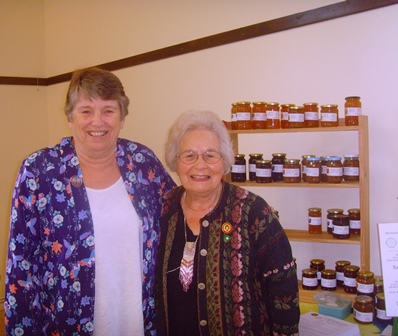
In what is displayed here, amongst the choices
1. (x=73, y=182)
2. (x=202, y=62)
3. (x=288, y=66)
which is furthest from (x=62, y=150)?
(x=202, y=62)

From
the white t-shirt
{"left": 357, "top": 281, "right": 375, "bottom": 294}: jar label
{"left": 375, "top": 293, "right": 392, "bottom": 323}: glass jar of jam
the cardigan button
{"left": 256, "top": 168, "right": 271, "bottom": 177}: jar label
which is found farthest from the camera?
{"left": 256, "top": 168, "right": 271, "bottom": 177}: jar label

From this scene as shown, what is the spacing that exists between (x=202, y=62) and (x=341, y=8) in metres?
1.08

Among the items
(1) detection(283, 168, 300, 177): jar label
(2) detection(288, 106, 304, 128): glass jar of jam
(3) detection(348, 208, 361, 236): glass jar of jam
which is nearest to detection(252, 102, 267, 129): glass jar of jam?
(2) detection(288, 106, 304, 128): glass jar of jam

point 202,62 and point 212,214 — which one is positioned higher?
point 202,62

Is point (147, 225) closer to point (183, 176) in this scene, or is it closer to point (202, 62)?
point (183, 176)

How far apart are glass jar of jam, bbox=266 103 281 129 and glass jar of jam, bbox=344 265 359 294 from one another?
80 cm

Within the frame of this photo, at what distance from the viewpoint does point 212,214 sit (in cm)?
142

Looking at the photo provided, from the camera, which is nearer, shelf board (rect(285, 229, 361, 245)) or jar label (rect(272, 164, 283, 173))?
shelf board (rect(285, 229, 361, 245))

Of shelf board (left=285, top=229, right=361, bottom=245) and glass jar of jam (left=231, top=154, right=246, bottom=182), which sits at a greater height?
glass jar of jam (left=231, top=154, right=246, bottom=182)

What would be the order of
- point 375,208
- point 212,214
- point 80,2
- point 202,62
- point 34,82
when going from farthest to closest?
point 34,82
point 80,2
point 202,62
point 375,208
point 212,214

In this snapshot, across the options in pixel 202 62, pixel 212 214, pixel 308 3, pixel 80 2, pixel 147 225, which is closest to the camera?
pixel 212 214

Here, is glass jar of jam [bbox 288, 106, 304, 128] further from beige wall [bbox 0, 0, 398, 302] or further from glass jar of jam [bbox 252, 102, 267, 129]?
beige wall [bbox 0, 0, 398, 302]

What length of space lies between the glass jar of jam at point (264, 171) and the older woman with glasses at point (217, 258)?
791mm

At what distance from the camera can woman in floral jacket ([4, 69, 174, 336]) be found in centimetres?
143
